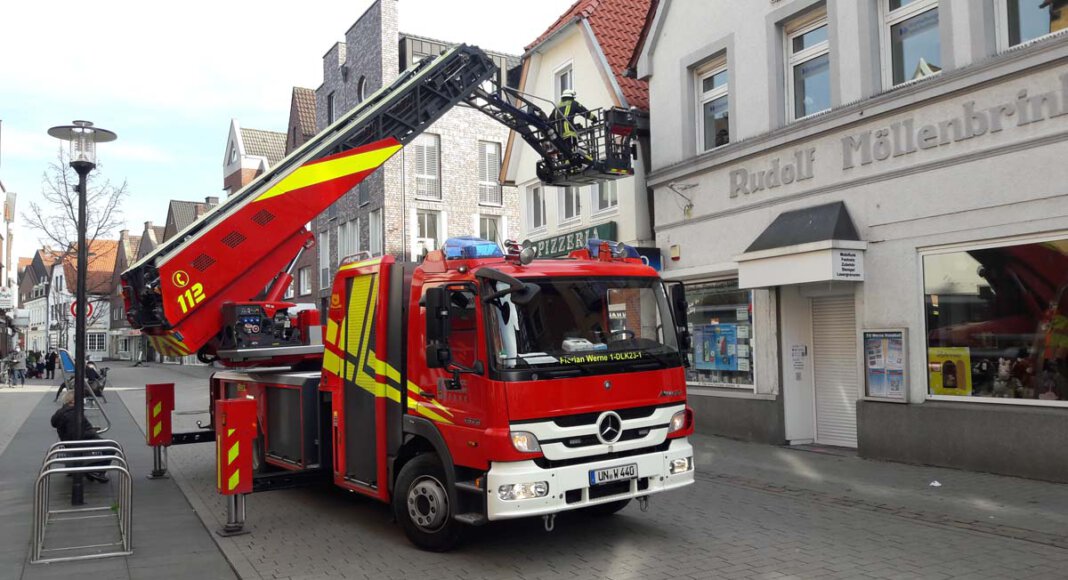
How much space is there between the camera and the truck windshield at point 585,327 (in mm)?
6449

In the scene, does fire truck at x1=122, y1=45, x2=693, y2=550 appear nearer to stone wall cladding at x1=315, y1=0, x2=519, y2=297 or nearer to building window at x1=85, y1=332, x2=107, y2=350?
stone wall cladding at x1=315, y1=0, x2=519, y2=297

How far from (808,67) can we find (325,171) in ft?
24.3

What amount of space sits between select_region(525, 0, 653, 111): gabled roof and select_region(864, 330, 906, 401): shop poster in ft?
24.3

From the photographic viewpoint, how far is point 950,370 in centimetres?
1004

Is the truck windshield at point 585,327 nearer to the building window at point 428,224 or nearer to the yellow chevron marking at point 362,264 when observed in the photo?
the yellow chevron marking at point 362,264

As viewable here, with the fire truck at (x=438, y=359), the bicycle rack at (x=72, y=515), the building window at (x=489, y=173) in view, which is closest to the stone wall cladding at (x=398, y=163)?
the building window at (x=489, y=173)

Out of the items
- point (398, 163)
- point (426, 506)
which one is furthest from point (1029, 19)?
point (398, 163)

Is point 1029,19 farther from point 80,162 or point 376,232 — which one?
point 376,232

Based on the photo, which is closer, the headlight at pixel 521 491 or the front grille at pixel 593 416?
the headlight at pixel 521 491

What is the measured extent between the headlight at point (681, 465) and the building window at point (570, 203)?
1131 cm

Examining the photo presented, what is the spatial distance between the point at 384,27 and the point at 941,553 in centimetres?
2979

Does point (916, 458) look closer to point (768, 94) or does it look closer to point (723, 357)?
point (723, 357)

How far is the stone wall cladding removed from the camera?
104ft

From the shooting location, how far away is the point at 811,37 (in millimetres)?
12445
